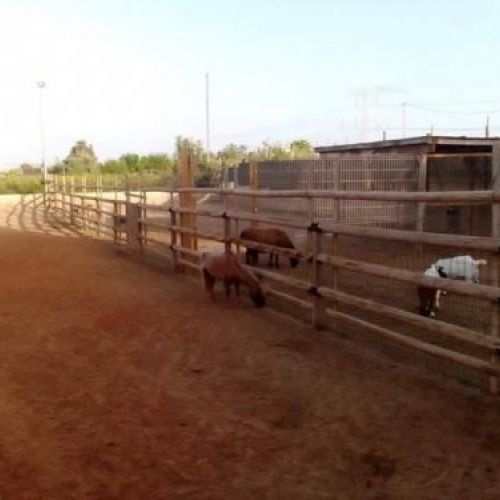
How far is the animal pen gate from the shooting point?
4957mm

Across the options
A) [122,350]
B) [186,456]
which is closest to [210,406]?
[186,456]

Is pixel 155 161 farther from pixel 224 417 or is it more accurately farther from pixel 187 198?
pixel 224 417

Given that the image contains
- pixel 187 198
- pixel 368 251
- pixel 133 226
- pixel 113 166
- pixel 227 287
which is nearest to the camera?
pixel 368 251

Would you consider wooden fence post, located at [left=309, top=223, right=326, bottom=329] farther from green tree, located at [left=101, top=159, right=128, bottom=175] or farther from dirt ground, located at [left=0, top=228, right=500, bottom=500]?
green tree, located at [left=101, top=159, right=128, bottom=175]

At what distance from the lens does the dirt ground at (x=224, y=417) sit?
347 centimetres

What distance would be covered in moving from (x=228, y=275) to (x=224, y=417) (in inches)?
163

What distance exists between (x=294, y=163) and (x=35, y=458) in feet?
41.1

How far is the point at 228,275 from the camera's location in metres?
8.44

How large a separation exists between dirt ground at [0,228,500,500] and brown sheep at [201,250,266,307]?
0.74 meters

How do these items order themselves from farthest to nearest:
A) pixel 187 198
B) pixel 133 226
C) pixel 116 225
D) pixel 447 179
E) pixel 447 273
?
pixel 116 225 → pixel 447 179 → pixel 133 226 → pixel 187 198 → pixel 447 273

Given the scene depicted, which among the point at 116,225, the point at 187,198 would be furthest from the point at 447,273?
the point at 116,225

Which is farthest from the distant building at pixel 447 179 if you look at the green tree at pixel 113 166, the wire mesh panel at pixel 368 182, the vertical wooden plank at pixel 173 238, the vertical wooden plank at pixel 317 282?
the green tree at pixel 113 166

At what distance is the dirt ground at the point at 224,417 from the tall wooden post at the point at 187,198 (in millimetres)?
4279

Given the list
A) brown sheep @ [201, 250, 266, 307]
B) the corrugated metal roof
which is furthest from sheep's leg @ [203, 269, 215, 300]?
the corrugated metal roof
